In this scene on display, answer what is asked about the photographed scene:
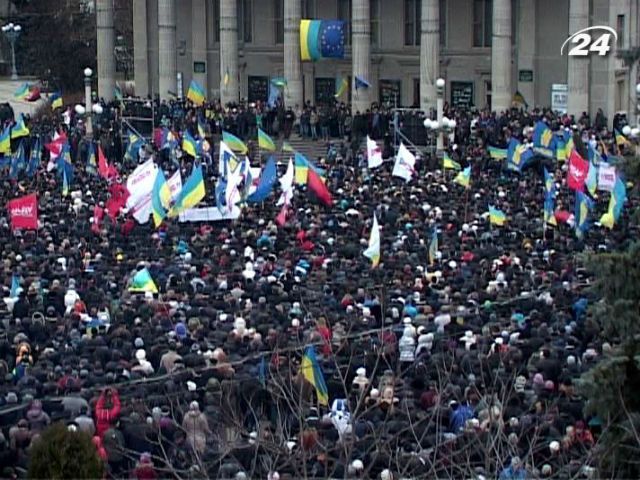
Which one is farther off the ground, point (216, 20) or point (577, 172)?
point (216, 20)

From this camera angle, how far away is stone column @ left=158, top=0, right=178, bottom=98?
2377 inches

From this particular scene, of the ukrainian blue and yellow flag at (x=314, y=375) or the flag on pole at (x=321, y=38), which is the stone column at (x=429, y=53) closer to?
the flag on pole at (x=321, y=38)

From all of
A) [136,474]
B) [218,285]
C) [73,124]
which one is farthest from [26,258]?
[73,124]

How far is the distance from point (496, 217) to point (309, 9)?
100.0 ft

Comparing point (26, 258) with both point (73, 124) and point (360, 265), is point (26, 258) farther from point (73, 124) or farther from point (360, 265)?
point (73, 124)

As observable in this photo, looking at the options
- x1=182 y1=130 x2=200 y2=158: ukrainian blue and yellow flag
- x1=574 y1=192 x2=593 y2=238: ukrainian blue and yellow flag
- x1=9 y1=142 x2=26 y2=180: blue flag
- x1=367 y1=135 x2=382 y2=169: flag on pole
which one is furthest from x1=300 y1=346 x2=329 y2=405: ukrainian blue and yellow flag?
x1=9 y1=142 x2=26 y2=180: blue flag

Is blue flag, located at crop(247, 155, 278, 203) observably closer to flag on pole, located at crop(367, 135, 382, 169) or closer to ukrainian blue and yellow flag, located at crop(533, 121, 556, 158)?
flag on pole, located at crop(367, 135, 382, 169)

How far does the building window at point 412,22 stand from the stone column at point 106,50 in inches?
428

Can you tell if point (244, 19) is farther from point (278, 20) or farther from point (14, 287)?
point (14, 287)

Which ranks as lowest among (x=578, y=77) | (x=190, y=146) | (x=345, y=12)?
(x=190, y=146)

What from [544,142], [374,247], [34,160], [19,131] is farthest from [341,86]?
[374,247]

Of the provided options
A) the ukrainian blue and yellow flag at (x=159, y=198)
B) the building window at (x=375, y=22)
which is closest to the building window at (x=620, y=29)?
the building window at (x=375, y=22)

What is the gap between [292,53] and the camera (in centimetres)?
5756

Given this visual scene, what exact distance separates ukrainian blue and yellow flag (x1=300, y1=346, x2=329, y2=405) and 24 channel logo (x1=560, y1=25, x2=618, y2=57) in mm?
34975
